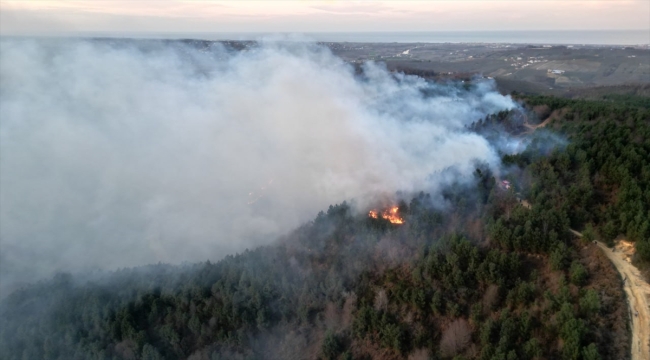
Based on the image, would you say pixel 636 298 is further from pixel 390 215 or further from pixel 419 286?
pixel 390 215

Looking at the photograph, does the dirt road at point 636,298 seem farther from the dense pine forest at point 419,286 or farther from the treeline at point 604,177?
the treeline at point 604,177

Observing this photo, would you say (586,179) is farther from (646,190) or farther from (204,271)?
(204,271)

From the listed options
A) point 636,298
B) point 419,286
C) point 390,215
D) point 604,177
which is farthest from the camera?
point 390,215

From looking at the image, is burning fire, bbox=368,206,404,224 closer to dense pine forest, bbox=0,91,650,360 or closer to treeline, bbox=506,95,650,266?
dense pine forest, bbox=0,91,650,360

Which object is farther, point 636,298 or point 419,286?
point 419,286

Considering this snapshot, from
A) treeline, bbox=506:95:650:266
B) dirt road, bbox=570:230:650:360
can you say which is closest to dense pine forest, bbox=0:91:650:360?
treeline, bbox=506:95:650:266

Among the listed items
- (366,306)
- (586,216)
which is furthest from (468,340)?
(586,216)

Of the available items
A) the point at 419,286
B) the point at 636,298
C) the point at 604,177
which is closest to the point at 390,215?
the point at 419,286
